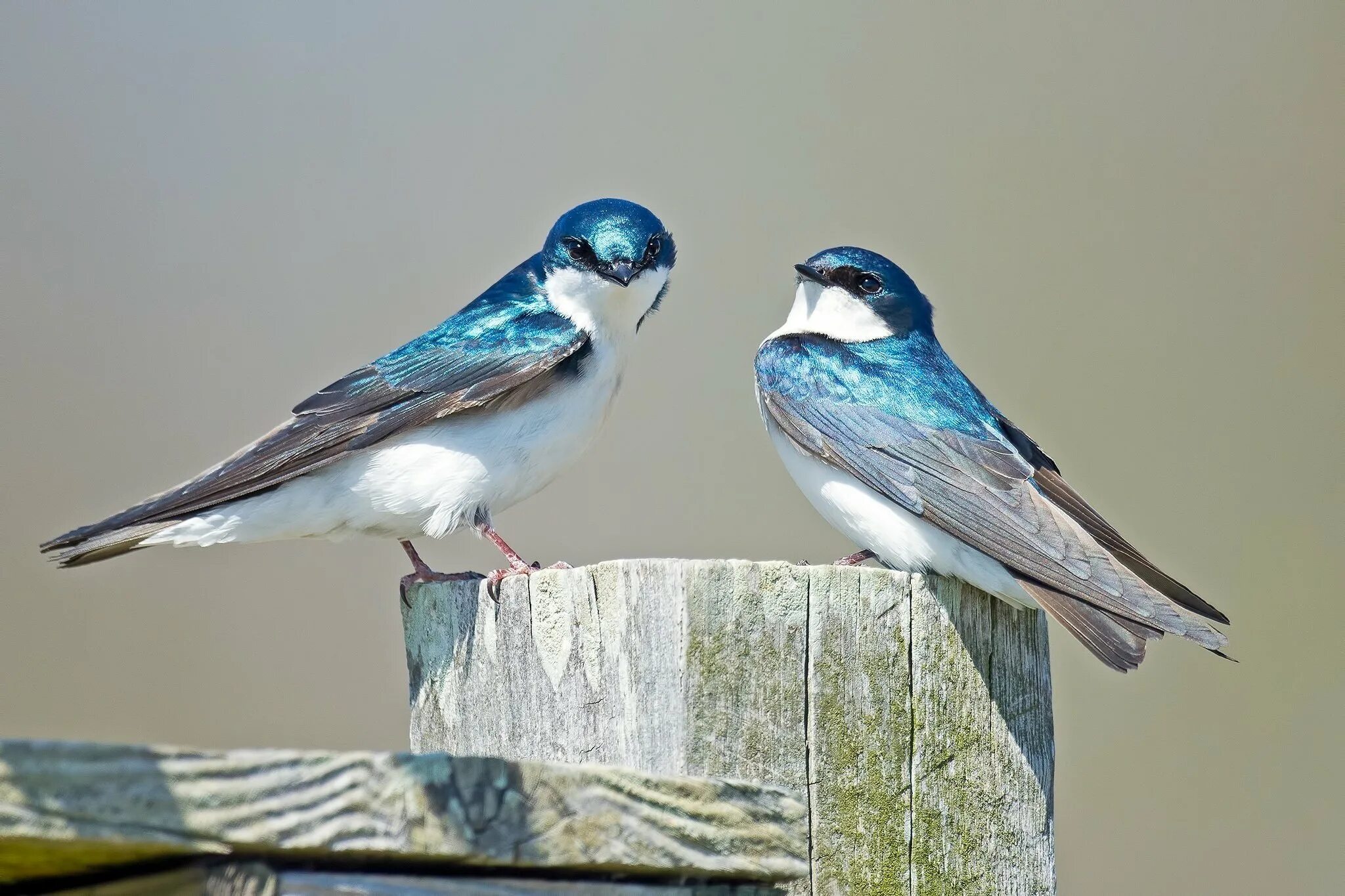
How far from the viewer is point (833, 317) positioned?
318cm

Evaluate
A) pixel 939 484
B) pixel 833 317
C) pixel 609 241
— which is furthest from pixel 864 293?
pixel 939 484

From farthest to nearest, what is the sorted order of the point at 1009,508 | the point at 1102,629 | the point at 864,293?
the point at 864,293 < the point at 1009,508 < the point at 1102,629

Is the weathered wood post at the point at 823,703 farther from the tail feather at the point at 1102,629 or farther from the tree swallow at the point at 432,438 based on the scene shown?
the tree swallow at the point at 432,438

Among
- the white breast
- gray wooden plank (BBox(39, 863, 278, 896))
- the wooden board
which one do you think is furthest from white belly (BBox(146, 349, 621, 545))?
gray wooden plank (BBox(39, 863, 278, 896))

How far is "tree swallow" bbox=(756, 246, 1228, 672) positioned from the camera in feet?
7.18

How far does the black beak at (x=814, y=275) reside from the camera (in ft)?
10.4

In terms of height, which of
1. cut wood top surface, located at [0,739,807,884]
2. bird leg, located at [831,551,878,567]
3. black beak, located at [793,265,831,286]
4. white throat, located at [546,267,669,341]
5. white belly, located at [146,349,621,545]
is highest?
black beak, located at [793,265,831,286]

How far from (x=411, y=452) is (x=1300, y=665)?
10.3 ft

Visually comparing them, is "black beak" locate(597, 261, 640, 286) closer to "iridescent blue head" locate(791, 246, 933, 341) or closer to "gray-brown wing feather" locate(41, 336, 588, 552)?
"gray-brown wing feather" locate(41, 336, 588, 552)

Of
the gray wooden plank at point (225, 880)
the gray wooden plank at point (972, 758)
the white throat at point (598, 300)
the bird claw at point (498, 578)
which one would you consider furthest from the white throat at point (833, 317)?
the gray wooden plank at point (225, 880)

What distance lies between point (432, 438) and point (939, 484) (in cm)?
88

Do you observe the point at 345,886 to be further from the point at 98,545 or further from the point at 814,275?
the point at 814,275

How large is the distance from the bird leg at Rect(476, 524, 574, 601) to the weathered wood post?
0.21ft

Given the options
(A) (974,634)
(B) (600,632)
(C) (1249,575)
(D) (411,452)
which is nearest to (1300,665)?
(C) (1249,575)
